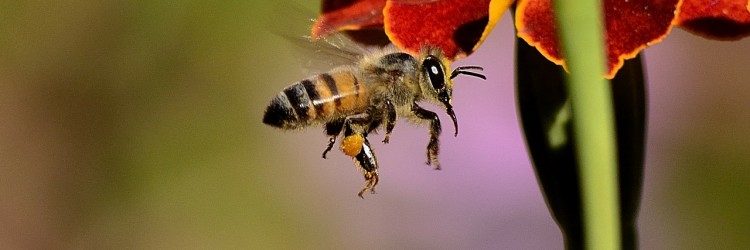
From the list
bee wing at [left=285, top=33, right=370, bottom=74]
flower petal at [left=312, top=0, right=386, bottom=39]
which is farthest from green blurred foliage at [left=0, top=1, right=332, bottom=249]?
flower petal at [left=312, top=0, right=386, bottom=39]

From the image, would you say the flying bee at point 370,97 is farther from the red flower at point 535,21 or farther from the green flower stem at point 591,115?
the green flower stem at point 591,115

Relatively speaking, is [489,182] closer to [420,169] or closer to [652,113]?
[420,169]

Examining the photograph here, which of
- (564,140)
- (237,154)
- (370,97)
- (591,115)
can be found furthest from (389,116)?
(237,154)

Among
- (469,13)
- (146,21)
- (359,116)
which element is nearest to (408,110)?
(359,116)

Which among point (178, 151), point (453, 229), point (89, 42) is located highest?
point (89, 42)

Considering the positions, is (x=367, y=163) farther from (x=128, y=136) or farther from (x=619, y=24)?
(x=128, y=136)

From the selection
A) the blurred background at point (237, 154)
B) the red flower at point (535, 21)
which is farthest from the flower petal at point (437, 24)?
the blurred background at point (237, 154)

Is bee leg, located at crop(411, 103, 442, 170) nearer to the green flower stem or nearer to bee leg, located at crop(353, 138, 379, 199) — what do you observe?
bee leg, located at crop(353, 138, 379, 199)
